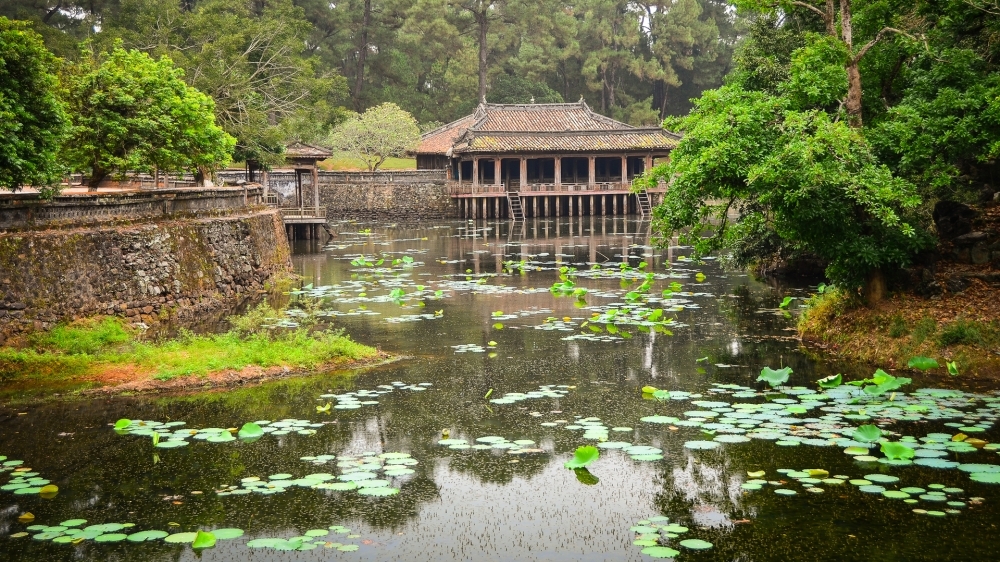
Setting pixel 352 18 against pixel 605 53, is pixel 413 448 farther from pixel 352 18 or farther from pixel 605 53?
pixel 605 53

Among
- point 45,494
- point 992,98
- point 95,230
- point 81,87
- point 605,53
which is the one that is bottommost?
point 45,494

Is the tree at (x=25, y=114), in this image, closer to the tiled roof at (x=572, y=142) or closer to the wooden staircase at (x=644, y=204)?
the tiled roof at (x=572, y=142)

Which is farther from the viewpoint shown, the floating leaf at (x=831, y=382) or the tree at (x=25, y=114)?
the tree at (x=25, y=114)

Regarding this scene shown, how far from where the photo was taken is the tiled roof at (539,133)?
176ft

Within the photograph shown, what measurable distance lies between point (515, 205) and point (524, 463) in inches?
1799

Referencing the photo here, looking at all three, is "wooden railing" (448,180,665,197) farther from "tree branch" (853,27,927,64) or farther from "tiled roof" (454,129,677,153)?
"tree branch" (853,27,927,64)

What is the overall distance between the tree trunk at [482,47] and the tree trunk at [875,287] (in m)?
52.7

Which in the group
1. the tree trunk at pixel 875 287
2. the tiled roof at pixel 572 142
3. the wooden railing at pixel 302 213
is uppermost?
the tiled roof at pixel 572 142

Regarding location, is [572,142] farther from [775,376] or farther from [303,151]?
[775,376]

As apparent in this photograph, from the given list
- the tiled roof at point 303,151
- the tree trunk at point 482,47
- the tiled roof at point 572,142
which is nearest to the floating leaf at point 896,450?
the tiled roof at point 303,151

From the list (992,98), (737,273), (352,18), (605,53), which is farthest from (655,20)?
(992,98)

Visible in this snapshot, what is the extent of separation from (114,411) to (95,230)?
5.42 meters

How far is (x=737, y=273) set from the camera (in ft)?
83.1

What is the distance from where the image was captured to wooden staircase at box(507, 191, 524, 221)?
174 feet
